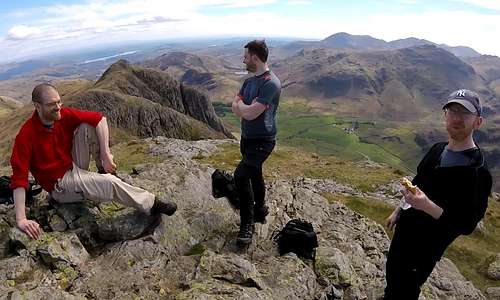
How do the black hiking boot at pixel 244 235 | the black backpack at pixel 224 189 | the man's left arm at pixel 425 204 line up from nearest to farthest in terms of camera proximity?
the man's left arm at pixel 425 204 < the black hiking boot at pixel 244 235 < the black backpack at pixel 224 189

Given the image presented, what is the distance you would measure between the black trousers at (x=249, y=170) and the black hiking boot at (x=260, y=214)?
1250 millimetres

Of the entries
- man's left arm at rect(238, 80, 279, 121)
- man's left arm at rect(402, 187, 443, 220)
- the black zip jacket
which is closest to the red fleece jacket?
man's left arm at rect(238, 80, 279, 121)

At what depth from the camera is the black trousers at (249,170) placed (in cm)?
1273

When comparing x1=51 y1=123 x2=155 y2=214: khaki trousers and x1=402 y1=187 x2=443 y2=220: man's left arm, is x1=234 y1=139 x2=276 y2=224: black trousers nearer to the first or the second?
x1=51 y1=123 x2=155 y2=214: khaki trousers

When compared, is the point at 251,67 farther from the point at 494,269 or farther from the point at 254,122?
the point at 494,269

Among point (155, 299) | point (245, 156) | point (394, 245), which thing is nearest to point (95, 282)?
point (155, 299)

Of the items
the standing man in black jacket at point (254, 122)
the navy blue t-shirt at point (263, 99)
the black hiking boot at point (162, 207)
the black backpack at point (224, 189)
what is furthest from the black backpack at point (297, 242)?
the black hiking boot at point (162, 207)

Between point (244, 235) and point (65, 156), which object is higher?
point (65, 156)

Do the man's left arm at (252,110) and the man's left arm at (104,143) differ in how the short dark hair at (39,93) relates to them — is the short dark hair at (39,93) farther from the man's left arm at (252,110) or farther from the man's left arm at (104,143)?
the man's left arm at (252,110)

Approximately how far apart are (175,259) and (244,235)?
236 centimetres

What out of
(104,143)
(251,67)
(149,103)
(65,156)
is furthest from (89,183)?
(149,103)

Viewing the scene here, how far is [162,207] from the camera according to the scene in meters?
13.2

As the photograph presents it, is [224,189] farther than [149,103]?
No

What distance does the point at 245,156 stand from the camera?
12.9 m
